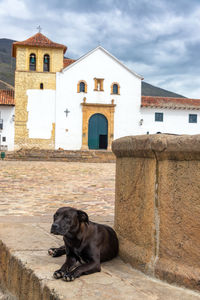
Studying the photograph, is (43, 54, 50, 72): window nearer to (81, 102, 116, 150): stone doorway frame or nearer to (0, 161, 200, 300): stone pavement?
(81, 102, 116, 150): stone doorway frame

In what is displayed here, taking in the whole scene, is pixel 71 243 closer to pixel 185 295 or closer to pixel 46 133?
pixel 185 295

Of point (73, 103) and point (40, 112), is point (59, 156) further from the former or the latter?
point (73, 103)

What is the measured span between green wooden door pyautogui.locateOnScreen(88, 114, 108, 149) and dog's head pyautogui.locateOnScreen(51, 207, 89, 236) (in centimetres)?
2849

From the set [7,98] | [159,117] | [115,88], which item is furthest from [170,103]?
[7,98]

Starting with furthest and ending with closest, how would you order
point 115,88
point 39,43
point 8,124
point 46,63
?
1. point 115,88
2. point 46,63
3. point 39,43
4. point 8,124

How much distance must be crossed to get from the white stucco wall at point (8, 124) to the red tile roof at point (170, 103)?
1173 centimetres

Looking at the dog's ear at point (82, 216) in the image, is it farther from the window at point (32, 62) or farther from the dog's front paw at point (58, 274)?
the window at point (32, 62)

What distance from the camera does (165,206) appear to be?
245 cm

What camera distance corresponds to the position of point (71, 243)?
2.63 metres

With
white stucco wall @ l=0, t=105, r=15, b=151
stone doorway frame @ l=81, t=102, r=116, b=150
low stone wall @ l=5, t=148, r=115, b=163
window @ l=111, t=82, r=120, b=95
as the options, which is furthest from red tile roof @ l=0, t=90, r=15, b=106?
window @ l=111, t=82, r=120, b=95

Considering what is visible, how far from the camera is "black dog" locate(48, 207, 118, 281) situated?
248 cm

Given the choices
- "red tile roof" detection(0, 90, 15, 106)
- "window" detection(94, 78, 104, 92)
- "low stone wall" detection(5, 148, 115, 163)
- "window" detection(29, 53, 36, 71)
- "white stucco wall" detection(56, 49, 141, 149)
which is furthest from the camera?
"window" detection(94, 78, 104, 92)

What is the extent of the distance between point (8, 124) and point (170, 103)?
48.5ft

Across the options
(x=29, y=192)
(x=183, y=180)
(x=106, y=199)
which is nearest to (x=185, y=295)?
(x=183, y=180)
